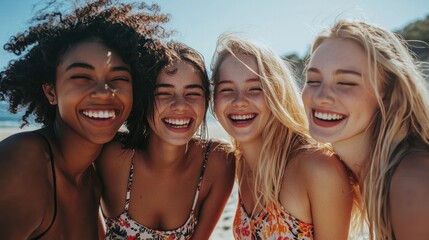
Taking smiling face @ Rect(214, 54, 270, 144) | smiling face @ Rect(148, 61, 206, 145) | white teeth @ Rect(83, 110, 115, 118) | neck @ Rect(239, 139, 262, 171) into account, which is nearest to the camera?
white teeth @ Rect(83, 110, 115, 118)

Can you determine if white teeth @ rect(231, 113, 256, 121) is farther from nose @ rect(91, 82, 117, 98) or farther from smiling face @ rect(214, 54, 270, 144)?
nose @ rect(91, 82, 117, 98)

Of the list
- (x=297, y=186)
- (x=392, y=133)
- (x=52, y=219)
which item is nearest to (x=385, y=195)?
(x=392, y=133)

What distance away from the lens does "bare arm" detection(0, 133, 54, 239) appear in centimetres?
229

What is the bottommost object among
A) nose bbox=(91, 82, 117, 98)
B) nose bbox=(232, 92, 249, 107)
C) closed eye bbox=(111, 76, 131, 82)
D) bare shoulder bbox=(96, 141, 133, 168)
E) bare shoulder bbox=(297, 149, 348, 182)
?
bare shoulder bbox=(297, 149, 348, 182)

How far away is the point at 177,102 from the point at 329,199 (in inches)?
63.4

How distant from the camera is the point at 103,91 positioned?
2975mm

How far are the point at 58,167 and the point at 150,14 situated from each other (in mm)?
1968

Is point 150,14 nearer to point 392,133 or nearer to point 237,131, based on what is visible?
point 237,131

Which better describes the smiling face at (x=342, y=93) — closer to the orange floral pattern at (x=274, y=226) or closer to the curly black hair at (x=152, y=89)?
the orange floral pattern at (x=274, y=226)

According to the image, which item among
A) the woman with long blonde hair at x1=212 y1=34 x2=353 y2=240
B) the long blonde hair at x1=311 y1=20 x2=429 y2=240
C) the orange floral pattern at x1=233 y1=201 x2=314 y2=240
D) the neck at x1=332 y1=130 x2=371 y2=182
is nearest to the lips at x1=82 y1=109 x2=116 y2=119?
the woman with long blonde hair at x1=212 y1=34 x2=353 y2=240

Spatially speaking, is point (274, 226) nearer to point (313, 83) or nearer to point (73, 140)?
point (313, 83)

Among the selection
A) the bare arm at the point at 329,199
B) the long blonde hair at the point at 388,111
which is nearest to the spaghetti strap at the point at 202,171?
the bare arm at the point at 329,199

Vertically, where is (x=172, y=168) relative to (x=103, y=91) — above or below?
below

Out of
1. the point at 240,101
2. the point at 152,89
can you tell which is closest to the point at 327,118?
the point at 240,101
